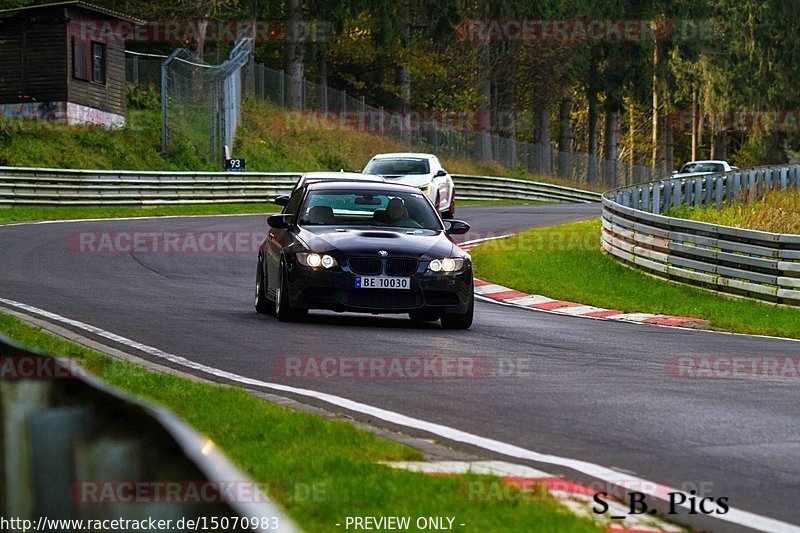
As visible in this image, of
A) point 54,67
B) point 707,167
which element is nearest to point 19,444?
point 54,67

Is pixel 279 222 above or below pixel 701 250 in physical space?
above

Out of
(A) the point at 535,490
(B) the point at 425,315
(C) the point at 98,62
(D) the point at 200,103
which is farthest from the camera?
(C) the point at 98,62

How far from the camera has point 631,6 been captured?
2837 inches

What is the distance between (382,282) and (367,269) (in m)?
0.21

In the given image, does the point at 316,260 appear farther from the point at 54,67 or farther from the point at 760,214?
the point at 54,67

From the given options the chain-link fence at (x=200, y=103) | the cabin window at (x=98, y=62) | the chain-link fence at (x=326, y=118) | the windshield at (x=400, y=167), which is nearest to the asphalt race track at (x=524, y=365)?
the windshield at (x=400, y=167)

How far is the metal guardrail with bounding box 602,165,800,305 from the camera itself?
2075 cm

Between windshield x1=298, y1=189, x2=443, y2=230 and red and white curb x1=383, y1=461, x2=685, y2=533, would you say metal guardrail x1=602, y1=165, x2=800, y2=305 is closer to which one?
windshield x1=298, y1=189, x2=443, y2=230

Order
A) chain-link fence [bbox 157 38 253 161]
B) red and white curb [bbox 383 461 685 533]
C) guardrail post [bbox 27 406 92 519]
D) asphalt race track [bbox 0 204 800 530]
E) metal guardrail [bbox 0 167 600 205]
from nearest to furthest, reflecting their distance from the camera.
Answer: guardrail post [bbox 27 406 92 519] < red and white curb [bbox 383 461 685 533] < asphalt race track [bbox 0 204 800 530] < metal guardrail [bbox 0 167 600 205] < chain-link fence [bbox 157 38 253 161]

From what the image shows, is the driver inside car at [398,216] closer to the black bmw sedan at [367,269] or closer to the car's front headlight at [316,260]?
the black bmw sedan at [367,269]

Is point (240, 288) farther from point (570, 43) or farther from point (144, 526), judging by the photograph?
point (570, 43)

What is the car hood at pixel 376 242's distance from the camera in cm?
1516

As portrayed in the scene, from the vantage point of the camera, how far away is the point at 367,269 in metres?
15.0

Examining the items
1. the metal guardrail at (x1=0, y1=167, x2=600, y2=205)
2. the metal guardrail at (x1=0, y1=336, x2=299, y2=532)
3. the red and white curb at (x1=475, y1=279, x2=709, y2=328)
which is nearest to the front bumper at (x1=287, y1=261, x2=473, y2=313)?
the red and white curb at (x1=475, y1=279, x2=709, y2=328)
